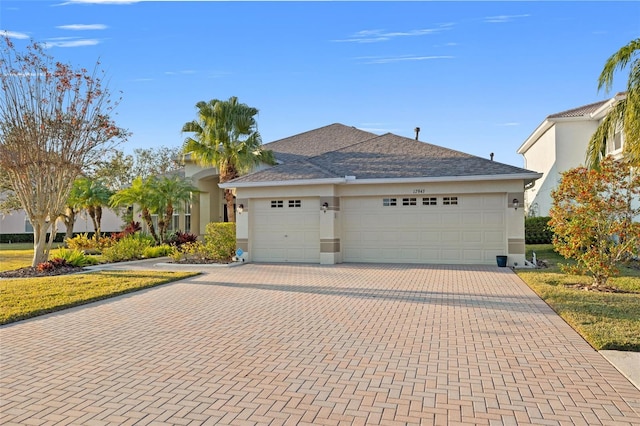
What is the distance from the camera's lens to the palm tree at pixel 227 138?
19719 millimetres

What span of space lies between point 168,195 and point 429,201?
39.2 feet

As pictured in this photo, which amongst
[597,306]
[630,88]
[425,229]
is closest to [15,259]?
[425,229]

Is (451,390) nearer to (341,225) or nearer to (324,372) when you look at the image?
(324,372)

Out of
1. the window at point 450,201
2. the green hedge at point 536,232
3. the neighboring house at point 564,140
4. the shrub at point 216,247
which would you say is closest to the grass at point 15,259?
the shrub at point 216,247

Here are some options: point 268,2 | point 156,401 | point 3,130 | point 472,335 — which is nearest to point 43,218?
point 3,130

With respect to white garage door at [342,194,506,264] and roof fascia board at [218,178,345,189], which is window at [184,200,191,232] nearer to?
roof fascia board at [218,178,345,189]

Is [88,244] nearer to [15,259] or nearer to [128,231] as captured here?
[128,231]

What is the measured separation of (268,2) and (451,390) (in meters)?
10.5

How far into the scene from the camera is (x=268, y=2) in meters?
11.7

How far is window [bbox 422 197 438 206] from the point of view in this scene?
16.8 m

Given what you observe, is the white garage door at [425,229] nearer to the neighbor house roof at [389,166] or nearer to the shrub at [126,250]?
the neighbor house roof at [389,166]

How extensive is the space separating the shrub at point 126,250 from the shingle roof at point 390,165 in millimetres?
5745

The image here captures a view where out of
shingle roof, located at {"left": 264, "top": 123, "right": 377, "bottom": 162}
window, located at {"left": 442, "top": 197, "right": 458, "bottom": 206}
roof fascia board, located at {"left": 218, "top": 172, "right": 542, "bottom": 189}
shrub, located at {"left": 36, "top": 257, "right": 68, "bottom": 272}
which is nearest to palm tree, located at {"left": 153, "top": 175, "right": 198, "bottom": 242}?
roof fascia board, located at {"left": 218, "top": 172, "right": 542, "bottom": 189}

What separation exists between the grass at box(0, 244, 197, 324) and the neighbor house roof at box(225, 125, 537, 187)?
5675 millimetres
